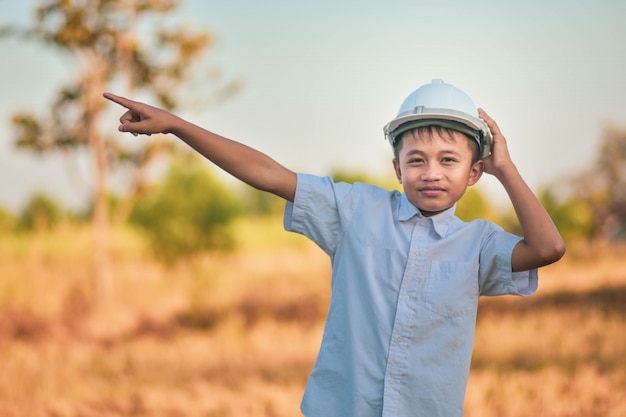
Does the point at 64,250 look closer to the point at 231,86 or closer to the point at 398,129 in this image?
the point at 231,86

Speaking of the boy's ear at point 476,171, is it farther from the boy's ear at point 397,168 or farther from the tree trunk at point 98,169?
the tree trunk at point 98,169

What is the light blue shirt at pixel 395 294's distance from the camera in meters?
2.00

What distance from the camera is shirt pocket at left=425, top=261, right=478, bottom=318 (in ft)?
6.65

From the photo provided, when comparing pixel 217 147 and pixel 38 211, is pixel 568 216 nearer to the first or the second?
pixel 38 211

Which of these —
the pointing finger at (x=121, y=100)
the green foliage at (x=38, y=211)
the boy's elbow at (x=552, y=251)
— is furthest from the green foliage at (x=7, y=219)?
the boy's elbow at (x=552, y=251)

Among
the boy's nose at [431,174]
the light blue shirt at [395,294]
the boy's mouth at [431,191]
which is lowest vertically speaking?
the light blue shirt at [395,294]

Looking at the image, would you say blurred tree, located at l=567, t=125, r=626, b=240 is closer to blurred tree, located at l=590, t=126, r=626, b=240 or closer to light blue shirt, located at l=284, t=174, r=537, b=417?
blurred tree, located at l=590, t=126, r=626, b=240

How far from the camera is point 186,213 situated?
33.9 ft

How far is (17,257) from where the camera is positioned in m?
10.7

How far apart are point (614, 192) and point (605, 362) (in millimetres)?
8452

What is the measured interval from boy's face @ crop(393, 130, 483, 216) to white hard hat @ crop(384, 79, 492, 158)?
28 millimetres

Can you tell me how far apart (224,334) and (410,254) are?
546 cm

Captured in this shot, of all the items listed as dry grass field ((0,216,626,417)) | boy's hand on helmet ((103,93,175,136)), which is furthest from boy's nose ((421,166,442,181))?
dry grass field ((0,216,626,417))

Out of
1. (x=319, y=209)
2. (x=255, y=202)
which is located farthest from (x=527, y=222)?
(x=255, y=202)
